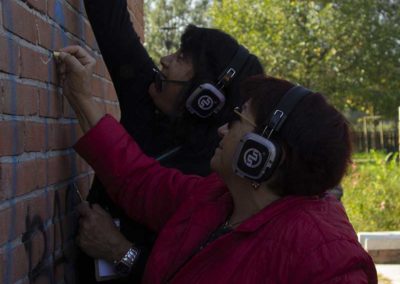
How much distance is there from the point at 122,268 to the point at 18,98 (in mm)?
792

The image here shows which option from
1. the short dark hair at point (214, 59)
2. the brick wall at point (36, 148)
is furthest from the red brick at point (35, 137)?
the short dark hair at point (214, 59)

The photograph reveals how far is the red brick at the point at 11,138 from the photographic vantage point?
6.04 feet

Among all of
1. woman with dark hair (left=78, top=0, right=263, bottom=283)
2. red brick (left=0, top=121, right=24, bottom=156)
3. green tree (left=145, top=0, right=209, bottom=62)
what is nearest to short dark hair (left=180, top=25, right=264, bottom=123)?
woman with dark hair (left=78, top=0, right=263, bottom=283)

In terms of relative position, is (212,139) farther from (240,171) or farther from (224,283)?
(224,283)

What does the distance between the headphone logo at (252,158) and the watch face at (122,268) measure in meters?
0.66

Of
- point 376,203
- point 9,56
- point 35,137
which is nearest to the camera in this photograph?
point 9,56

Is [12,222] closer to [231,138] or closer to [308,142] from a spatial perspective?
[231,138]

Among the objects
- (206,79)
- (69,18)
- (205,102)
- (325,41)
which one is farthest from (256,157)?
(325,41)

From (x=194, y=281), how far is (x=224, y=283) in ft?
0.38

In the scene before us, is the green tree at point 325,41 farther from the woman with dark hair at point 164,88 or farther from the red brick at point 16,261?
the red brick at point 16,261

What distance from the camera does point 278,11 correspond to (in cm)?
2059

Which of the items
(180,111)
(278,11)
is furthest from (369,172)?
(180,111)

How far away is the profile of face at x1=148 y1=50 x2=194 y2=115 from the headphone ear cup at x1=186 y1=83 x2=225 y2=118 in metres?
0.09

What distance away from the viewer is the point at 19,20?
199 cm
